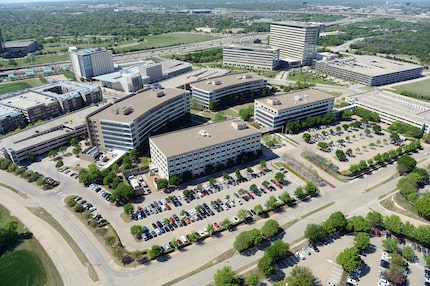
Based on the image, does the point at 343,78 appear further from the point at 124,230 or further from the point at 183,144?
the point at 124,230

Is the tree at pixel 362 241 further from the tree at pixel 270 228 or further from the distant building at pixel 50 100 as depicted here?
the distant building at pixel 50 100

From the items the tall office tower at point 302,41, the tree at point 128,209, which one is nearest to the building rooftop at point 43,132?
the tree at point 128,209

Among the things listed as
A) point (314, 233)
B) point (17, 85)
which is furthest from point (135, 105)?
point (17, 85)

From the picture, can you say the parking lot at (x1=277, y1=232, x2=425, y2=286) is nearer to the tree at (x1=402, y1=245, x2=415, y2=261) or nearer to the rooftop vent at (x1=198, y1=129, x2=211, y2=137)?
the tree at (x1=402, y1=245, x2=415, y2=261)

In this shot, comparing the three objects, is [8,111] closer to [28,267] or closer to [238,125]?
[28,267]

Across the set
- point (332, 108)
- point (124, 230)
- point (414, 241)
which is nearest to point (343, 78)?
point (332, 108)

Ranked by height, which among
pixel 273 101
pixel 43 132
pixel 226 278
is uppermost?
pixel 273 101
